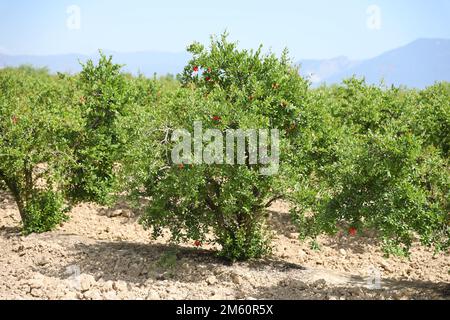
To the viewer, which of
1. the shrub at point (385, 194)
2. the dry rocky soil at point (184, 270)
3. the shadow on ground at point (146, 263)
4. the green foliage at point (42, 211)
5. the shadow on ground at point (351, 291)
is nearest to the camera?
the shrub at point (385, 194)

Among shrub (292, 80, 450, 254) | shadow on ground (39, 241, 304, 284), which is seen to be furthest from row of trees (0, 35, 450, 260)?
shadow on ground (39, 241, 304, 284)

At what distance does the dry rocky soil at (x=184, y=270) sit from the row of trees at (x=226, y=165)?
0.72 metres

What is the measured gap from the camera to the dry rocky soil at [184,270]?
36.8ft

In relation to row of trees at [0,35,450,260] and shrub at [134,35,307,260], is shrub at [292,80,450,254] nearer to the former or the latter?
row of trees at [0,35,450,260]

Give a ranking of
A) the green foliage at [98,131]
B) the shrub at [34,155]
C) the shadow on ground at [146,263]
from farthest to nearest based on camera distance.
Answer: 1. the green foliage at [98,131]
2. the shrub at [34,155]
3. the shadow on ground at [146,263]

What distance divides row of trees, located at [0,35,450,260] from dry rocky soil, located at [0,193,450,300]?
0.72 m

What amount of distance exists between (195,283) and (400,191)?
486 cm

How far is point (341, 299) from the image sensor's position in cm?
1070

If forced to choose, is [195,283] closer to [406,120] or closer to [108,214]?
[108,214]

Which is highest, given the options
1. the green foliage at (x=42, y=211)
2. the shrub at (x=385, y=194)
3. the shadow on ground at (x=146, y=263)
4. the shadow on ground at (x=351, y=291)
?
the shrub at (x=385, y=194)

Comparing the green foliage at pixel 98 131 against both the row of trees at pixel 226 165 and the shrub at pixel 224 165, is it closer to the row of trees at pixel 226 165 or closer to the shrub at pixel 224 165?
the row of trees at pixel 226 165

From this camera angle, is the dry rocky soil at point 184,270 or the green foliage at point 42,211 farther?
the green foliage at point 42,211

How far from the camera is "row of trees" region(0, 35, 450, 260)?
10.3m

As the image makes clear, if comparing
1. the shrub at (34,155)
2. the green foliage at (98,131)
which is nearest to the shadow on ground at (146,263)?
the shrub at (34,155)
